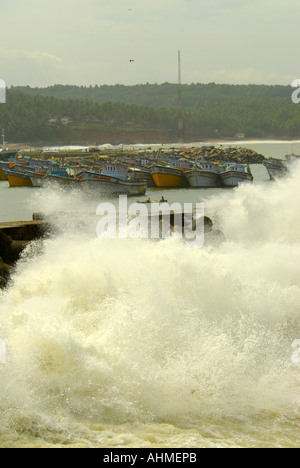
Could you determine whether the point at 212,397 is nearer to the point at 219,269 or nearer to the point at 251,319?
the point at 251,319

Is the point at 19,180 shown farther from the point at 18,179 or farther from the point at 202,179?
the point at 202,179

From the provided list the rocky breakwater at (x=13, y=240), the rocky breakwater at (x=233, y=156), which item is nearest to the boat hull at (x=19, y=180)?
the rocky breakwater at (x=233, y=156)

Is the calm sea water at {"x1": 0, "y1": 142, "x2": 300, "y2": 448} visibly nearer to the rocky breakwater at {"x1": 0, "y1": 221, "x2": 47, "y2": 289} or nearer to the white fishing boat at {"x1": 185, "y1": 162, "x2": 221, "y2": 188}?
the rocky breakwater at {"x1": 0, "y1": 221, "x2": 47, "y2": 289}

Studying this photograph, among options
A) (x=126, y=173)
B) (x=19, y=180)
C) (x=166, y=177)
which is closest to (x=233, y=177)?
(x=166, y=177)

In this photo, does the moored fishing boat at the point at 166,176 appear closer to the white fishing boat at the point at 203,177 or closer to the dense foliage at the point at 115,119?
the white fishing boat at the point at 203,177

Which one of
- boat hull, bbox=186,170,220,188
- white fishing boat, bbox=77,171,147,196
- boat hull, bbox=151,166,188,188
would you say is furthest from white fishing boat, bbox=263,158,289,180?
white fishing boat, bbox=77,171,147,196

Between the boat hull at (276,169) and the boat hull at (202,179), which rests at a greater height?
the boat hull at (276,169)
